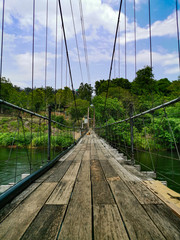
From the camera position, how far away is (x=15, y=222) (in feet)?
2.26

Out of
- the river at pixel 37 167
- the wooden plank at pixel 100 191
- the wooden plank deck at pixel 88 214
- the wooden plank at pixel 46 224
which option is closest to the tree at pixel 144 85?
the river at pixel 37 167

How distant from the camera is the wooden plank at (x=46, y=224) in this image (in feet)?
1.98

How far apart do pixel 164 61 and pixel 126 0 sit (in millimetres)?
3291

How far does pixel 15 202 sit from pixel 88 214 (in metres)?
0.45

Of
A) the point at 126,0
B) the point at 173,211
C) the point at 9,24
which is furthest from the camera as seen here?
the point at 126,0

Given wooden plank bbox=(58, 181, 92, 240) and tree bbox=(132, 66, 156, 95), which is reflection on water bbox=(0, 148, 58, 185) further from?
tree bbox=(132, 66, 156, 95)

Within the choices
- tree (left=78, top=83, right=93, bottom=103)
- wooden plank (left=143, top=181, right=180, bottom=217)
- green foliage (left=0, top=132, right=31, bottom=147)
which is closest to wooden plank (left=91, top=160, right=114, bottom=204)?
wooden plank (left=143, top=181, right=180, bottom=217)

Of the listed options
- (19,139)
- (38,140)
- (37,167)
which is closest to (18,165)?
(38,140)

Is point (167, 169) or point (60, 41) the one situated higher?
point (60, 41)

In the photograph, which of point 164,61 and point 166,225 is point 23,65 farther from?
point 164,61

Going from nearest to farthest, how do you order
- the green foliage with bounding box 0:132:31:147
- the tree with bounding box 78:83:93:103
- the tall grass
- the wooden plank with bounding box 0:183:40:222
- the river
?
1. the wooden plank with bounding box 0:183:40:222
2. the green foliage with bounding box 0:132:31:147
3. the tall grass
4. the river
5. the tree with bounding box 78:83:93:103

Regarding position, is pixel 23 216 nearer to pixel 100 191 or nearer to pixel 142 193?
pixel 100 191

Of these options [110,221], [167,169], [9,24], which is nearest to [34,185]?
[110,221]

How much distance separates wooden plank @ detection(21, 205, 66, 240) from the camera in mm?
602
